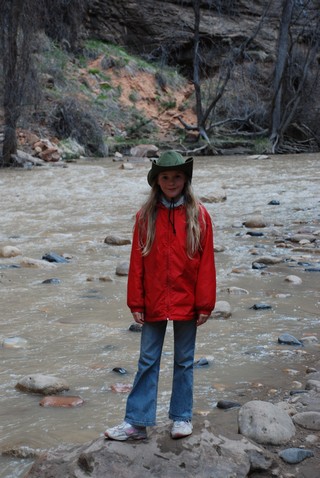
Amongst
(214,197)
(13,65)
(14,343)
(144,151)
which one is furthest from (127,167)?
(14,343)

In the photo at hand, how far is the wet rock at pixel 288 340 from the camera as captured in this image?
4.10 m

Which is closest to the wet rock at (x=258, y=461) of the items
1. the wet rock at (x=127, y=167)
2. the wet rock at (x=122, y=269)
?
the wet rock at (x=122, y=269)

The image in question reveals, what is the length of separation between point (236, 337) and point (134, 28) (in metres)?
26.0

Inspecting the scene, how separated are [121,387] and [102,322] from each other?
3.87ft

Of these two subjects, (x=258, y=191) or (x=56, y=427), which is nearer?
(x=56, y=427)

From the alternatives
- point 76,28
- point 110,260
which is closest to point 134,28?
point 76,28

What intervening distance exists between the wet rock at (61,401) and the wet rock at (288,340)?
4.57 ft

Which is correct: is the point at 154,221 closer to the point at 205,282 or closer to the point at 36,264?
the point at 205,282

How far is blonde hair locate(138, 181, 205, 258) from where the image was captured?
2.52 meters

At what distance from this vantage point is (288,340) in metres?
4.11

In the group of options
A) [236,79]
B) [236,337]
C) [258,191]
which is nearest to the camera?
[236,337]

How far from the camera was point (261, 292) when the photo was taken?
17.5 ft

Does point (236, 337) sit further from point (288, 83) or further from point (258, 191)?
point (288, 83)

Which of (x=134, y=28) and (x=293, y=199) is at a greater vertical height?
(x=134, y=28)
